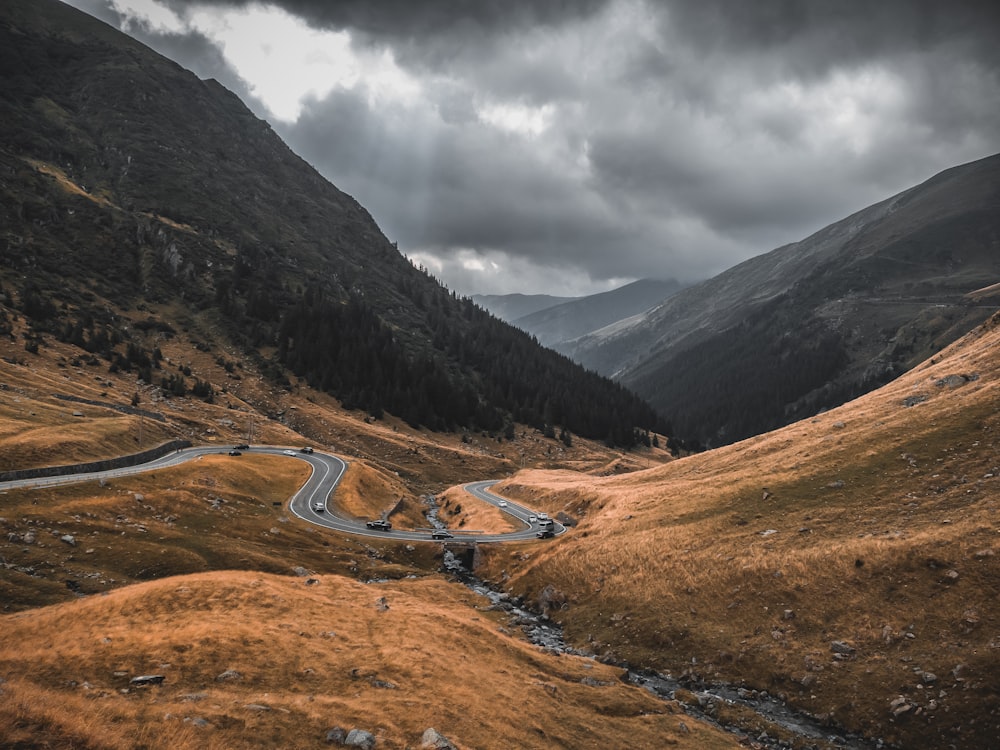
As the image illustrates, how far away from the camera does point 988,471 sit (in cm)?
4341

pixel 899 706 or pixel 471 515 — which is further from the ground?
pixel 899 706

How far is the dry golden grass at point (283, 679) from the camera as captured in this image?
20.2 metres

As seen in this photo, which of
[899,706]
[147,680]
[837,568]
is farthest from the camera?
[837,568]

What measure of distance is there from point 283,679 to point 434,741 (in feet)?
31.7

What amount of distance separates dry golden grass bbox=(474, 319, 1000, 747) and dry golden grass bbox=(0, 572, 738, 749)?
8.76 meters

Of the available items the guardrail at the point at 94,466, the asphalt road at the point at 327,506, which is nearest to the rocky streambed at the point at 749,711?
the asphalt road at the point at 327,506

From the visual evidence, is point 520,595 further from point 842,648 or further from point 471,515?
point 471,515

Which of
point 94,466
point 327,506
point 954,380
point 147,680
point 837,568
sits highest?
point 954,380

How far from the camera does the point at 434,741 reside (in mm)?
23297

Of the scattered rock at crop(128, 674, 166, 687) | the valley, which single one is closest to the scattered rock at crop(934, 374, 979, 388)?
the valley

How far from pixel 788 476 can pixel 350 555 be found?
52.6 meters

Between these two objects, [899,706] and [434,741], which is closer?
[434,741]

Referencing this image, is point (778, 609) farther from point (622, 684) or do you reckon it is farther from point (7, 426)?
point (7, 426)

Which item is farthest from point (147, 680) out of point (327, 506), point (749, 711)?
point (327, 506)
